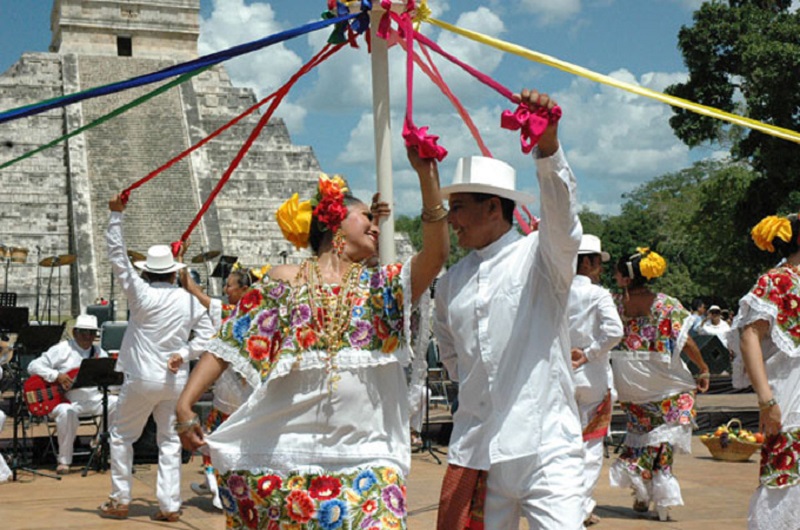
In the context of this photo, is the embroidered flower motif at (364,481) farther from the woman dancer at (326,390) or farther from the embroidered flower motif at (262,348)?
the embroidered flower motif at (262,348)

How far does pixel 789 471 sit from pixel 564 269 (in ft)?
6.74

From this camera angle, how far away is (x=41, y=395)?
11477 mm

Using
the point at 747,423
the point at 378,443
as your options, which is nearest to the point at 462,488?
the point at 378,443

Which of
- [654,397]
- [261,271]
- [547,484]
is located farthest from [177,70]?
[654,397]

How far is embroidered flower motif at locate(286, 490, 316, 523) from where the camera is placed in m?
4.06

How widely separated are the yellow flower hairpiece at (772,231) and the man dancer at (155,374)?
465cm

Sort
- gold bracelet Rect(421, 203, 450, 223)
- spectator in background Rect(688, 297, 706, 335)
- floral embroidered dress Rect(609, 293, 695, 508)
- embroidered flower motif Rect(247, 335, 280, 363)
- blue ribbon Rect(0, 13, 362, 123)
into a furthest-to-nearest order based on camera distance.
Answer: spectator in background Rect(688, 297, 706, 335), floral embroidered dress Rect(609, 293, 695, 508), blue ribbon Rect(0, 13, 362, 123), embroidered flower motif Rect(247, 335, 280, 363), gold bracelet Rect(421, 203, 450, 223)

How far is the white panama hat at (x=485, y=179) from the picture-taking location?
4.40 meters

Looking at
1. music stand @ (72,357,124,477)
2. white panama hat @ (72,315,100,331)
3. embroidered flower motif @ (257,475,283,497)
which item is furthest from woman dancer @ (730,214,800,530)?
white panama hat @ (72,315,100,331)

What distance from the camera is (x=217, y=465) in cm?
432

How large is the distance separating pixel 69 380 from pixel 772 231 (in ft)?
26.0

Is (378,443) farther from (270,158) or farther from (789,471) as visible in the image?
(270,158)

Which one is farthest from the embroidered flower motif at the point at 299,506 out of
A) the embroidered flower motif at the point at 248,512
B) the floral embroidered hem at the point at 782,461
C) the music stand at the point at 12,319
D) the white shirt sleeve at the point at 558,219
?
the music stand at the point at 12,319

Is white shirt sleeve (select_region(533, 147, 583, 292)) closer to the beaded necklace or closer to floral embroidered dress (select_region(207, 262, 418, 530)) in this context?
floral embroidered dress (select_region(207, 262, 418, 530))
